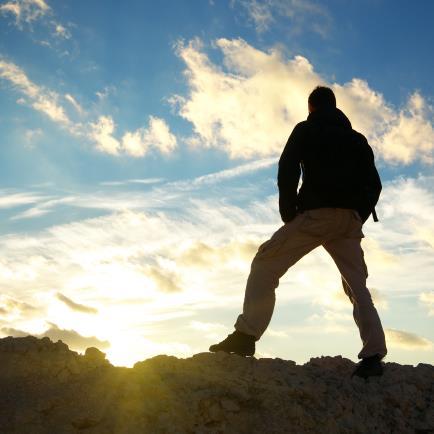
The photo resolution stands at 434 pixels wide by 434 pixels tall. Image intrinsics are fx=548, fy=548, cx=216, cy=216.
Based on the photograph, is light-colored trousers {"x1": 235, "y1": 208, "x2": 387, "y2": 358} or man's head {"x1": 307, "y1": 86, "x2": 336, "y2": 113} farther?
man's head {"x1": 307, "y1": 86, "x2": 336, "y2": 113}

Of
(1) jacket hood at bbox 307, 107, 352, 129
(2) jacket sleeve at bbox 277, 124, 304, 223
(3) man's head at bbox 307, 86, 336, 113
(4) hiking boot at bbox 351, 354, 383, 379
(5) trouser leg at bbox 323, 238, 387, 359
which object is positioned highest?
(3) man's head at bbox 307, 86, 336, 113

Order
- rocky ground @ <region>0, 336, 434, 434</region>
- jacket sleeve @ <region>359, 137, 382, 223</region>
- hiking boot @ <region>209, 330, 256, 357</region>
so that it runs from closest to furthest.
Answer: rocky ground @ <region>0, 336, 434, 434</region>
hiking boot @ <region>209, 330, 256, 357</region>
jacket sleeve @ <region>359, 137, 382, 223</region>

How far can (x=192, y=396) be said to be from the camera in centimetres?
434

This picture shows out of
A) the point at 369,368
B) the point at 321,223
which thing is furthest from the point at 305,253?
the point at 369,368

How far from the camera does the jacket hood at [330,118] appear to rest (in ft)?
18.2

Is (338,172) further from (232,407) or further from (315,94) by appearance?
(232,407)

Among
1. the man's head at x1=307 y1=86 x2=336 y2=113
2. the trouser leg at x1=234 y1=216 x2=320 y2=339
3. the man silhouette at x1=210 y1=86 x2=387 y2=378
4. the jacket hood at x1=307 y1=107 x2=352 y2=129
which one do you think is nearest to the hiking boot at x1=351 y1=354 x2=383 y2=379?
the man silhouette at x1=210 y1=86 x2=387 y2=378

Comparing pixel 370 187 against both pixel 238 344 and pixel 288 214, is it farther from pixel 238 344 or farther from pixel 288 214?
pixel 238 344

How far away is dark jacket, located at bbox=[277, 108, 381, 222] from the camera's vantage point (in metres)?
5.29

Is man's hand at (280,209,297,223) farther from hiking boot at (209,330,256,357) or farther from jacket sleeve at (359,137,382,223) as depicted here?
hiking boot at (209,330,256,357)

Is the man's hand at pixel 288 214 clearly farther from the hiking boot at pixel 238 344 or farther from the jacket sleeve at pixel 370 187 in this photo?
the hiking boot at pixel 238 344

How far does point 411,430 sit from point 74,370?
9.71ft

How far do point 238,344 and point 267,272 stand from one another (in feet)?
2.50

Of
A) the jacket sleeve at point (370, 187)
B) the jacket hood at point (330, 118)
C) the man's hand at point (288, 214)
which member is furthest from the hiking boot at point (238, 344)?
the jacket hood at point (330, 118)
